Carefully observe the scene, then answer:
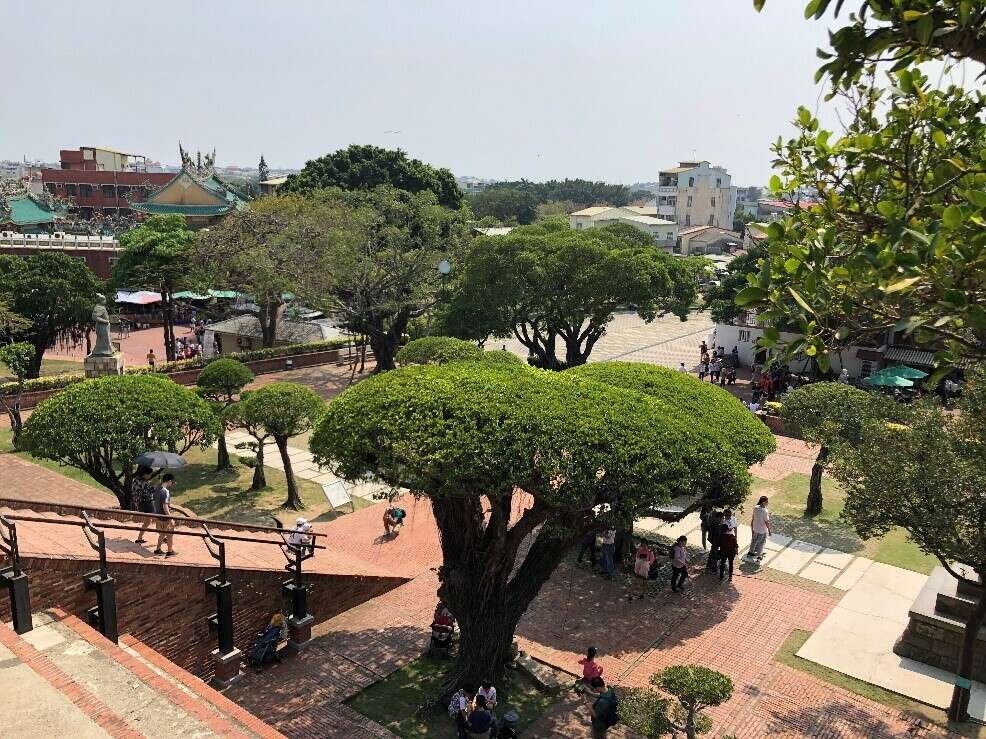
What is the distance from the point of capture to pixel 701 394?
1038 centimetres

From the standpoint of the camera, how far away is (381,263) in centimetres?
2680

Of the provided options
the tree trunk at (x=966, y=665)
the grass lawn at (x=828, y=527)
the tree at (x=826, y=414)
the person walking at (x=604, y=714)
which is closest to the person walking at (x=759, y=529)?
the grass lawn at (x=828, y=527)

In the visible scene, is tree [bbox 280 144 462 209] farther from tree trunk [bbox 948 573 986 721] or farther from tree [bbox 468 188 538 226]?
tree trunk [bbox 948 573 986 721]

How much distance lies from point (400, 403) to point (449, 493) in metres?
1.15

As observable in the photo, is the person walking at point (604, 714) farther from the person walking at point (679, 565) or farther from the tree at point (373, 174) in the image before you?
the tree at point (373, 174)

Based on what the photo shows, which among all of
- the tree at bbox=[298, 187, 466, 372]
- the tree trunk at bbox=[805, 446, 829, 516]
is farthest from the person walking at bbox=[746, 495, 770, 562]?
the tree at bbox=[298, 187, 466, 372]

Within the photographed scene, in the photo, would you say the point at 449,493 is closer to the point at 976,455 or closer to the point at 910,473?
the point at 910,473

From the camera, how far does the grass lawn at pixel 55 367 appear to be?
92.9ft

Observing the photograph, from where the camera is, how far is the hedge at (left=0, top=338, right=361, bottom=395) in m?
22.8

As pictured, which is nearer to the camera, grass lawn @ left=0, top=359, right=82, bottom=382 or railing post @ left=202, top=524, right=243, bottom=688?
railing post @ left=202, top=524, right=243, bottom=688

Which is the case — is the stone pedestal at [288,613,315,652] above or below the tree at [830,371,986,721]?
below

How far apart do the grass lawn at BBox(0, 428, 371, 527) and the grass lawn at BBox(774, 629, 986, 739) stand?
9.16 metres

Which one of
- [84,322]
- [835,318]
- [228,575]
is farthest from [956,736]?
[84,322]

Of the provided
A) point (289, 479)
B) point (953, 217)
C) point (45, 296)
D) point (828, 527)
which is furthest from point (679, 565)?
point (45, 296)
